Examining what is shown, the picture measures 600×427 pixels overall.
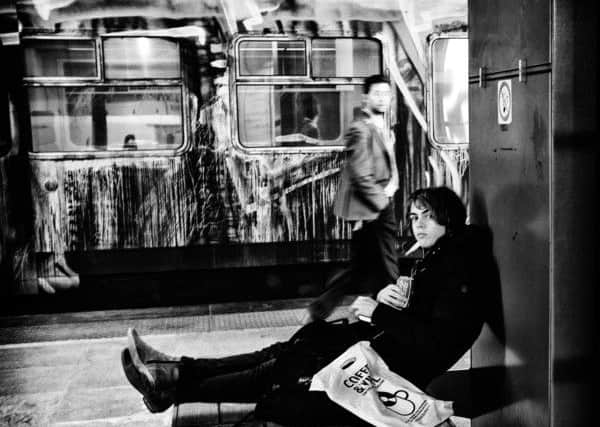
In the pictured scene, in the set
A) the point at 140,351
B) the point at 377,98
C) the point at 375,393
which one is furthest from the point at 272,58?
the point at 375,393

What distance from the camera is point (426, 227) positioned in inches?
137

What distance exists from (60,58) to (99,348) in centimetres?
256

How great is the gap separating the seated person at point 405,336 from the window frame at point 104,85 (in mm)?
3218

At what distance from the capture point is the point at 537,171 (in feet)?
9.41

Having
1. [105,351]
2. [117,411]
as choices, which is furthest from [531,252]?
[105,351]

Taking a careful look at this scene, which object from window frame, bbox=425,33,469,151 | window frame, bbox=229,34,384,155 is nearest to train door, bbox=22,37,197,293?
window frame, bbox=229,34,384,155

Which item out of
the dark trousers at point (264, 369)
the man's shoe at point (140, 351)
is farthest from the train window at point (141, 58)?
the dark trousers at point (264, 369)

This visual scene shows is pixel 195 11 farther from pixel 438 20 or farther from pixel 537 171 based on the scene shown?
pixel 537 171

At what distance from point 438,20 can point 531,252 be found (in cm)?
481

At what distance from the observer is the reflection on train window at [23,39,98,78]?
6711 mm

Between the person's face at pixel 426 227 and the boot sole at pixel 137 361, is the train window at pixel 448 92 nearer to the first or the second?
the person's face at pixel 426 227

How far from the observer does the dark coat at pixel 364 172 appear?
595 cm

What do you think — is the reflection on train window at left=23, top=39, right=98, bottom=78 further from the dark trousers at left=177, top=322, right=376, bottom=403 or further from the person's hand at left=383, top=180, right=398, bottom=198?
the dark trousers at left=177, top=322, right=376, bottom=403

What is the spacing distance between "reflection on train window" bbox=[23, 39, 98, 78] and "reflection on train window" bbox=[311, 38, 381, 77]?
196 centimetres
